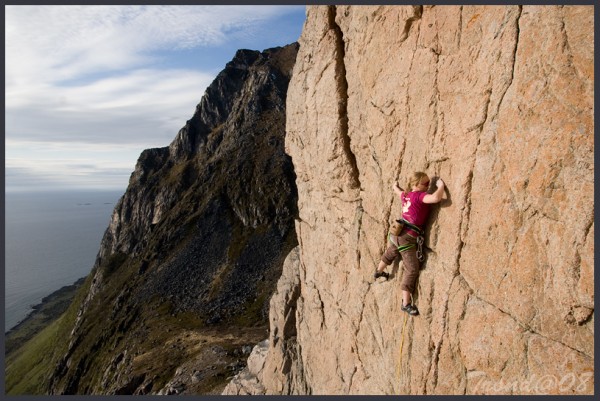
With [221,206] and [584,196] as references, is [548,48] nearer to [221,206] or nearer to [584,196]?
[584,196]

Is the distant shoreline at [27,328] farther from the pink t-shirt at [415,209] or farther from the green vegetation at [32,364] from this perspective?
the pink t-shirt at [415,209]

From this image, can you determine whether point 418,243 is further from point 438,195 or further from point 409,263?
point 438,195

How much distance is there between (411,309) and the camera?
12102mm

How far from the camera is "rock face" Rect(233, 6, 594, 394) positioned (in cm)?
780

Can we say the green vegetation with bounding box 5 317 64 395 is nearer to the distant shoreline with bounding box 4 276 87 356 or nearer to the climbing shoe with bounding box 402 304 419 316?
the distant shoreline with bounding box 4 276 87 356

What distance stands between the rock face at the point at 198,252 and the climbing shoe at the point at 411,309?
37.7 metres

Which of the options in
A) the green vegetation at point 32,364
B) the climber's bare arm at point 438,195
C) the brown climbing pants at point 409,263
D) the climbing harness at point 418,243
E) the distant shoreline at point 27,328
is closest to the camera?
the climber's bare arm at point 438,195

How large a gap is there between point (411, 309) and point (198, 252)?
96.8m

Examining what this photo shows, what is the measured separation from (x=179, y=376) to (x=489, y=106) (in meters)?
51.2

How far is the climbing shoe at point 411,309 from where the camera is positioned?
12.0m

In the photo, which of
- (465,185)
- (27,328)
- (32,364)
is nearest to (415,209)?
(465,185)

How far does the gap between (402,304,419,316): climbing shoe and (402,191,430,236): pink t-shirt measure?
2299mm

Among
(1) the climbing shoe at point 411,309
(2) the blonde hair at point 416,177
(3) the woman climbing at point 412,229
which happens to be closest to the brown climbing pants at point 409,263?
(3) the woman climbing at point 412,229

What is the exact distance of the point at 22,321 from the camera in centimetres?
19050
